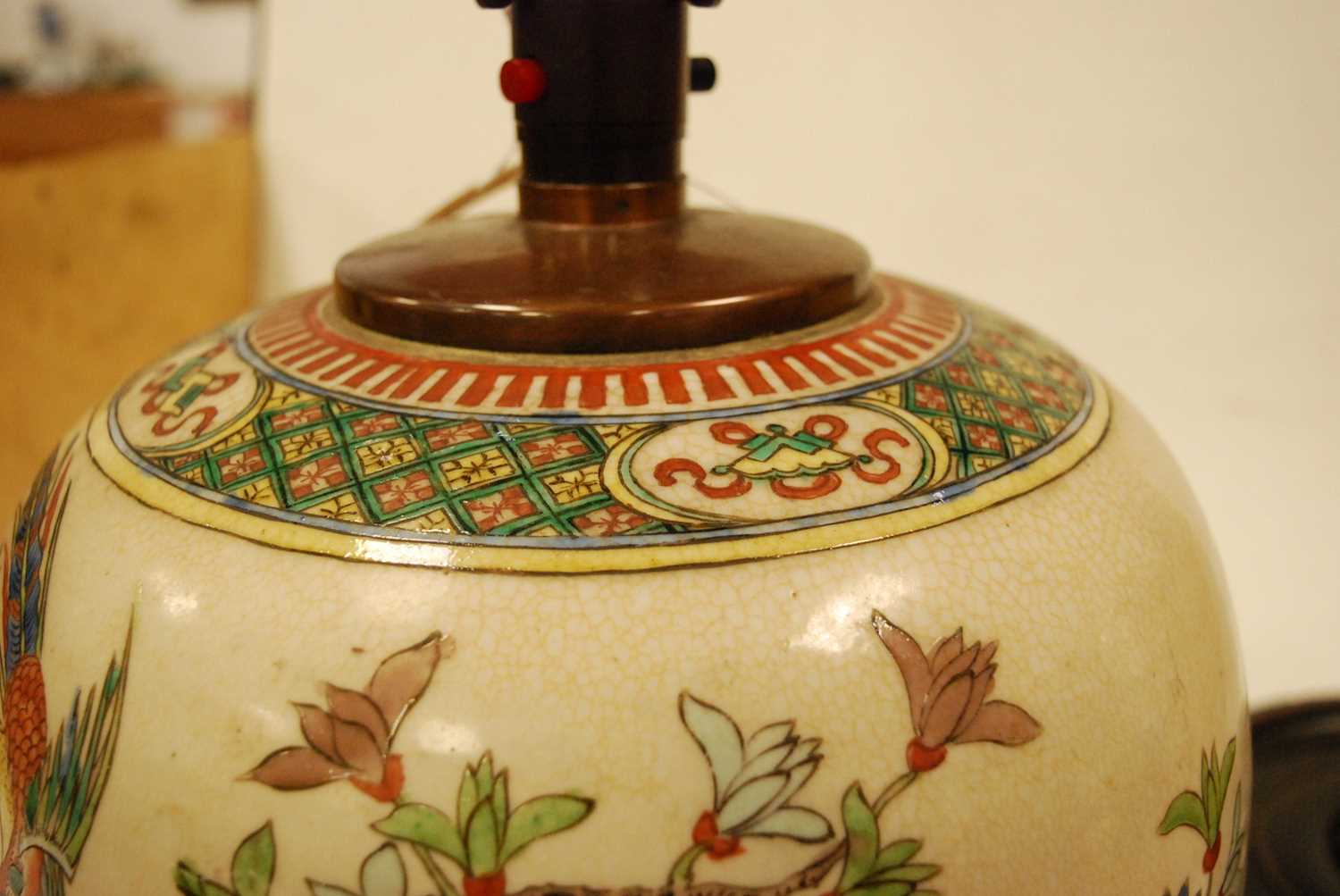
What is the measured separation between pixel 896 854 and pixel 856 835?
2cm

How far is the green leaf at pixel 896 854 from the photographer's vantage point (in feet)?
1.83

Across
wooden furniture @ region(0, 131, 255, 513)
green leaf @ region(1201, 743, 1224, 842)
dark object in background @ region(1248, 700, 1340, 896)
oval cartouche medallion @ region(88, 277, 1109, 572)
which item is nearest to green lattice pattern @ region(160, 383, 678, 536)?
oval cartouche medallion @ region(88, 277, 1109, 572)

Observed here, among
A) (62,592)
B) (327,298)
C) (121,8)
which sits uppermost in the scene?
(121,8)

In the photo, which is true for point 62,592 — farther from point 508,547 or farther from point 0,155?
point 0,155

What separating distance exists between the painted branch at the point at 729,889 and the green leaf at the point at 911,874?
3 cm

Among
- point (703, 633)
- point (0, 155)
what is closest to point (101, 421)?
point (703, 633)

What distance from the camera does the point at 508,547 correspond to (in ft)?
1.88

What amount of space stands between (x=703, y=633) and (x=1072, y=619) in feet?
0.68

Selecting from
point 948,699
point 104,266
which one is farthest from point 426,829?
point 104,266

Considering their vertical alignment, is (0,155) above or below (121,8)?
below

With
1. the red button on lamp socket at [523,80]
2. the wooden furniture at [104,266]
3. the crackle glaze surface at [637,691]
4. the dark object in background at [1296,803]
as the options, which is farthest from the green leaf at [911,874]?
the wooden furniture at [104,266]

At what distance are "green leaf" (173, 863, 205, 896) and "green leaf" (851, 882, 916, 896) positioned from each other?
318mm

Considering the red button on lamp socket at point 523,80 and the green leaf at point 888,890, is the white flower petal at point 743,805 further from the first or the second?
the red button on lamp socket at point 523,80

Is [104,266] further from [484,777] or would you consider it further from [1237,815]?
[1237,815]
